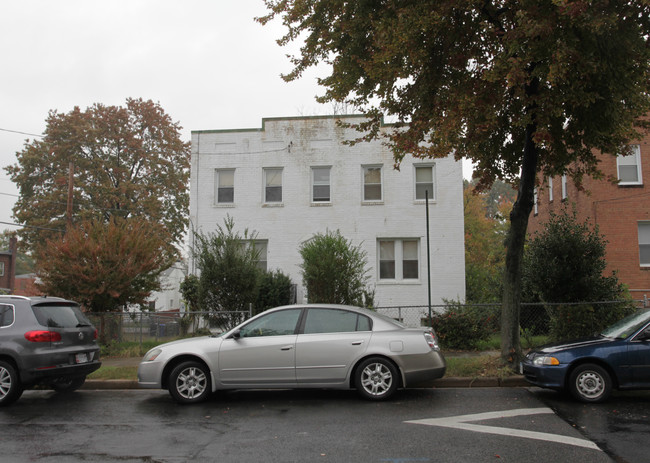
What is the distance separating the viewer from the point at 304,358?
7.81 m

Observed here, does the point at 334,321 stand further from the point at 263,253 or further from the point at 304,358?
the point at 263,253

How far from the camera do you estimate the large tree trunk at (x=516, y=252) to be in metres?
9.75

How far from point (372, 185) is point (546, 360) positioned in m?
13.2

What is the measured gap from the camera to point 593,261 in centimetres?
1297

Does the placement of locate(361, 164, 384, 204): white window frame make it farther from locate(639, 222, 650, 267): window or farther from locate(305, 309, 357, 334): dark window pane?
locate(305, 309, 357, 334): dark window pane

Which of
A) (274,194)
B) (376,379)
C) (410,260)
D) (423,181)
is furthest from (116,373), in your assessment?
(423,181)

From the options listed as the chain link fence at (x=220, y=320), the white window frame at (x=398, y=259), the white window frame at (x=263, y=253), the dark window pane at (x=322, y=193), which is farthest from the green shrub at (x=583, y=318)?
the white window frame at (x=263, y=253)

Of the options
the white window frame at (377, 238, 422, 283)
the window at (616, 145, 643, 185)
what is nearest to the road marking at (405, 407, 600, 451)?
the white window frame at (377, 238, 422, 283)

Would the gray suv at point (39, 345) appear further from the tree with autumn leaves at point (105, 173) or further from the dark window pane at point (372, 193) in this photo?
the tree with autumn leaves at point (105, 173)

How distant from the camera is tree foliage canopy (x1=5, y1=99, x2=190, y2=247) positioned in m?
29.8

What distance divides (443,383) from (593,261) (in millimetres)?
6286

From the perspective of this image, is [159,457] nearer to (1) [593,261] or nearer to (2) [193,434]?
(2) [193,434]

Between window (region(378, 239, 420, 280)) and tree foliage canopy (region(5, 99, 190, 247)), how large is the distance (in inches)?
611

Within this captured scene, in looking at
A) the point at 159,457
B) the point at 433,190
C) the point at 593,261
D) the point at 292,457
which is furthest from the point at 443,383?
the point at 433,190
